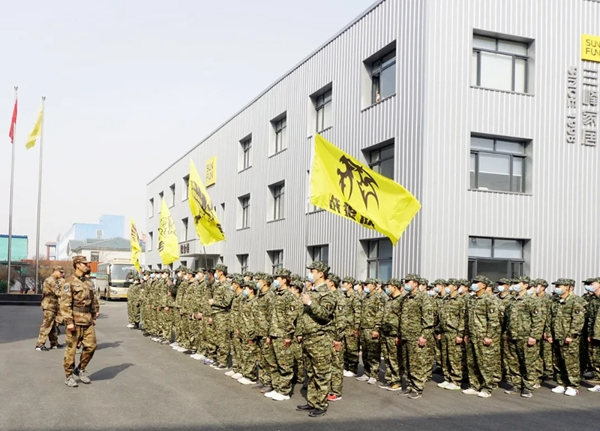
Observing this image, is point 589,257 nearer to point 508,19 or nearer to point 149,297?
point 508,19

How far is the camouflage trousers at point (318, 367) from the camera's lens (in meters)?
9.17

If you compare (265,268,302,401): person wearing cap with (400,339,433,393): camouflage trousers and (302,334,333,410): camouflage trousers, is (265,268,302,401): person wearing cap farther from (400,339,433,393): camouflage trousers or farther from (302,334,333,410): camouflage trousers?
(400,339,433,393): camouflage trousers

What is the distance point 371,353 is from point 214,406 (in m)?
3.83

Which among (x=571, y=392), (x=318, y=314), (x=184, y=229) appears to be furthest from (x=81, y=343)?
(x=184, y=229)

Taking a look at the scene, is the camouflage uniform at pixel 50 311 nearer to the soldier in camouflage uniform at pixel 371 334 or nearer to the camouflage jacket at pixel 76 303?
the camouflage jacket at pixel 76 303

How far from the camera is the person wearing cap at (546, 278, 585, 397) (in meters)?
11.5

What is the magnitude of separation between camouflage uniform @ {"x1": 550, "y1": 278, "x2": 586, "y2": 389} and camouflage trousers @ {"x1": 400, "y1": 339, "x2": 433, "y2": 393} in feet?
8.56

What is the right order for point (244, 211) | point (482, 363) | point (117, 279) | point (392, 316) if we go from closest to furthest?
point (482, 363), point (392, 316), point (244, 211), point (117, 279)

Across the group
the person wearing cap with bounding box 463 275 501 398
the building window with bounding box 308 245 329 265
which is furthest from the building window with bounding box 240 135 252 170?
the person wearing cap with bounding box 463 275 501 398

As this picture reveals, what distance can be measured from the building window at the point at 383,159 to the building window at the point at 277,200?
7.44 meters

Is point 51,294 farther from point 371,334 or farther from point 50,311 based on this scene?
point 371,334

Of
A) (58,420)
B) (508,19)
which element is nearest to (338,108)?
(508,19)

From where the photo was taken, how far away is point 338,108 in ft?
74.3

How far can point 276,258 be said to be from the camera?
27766 millimetres
